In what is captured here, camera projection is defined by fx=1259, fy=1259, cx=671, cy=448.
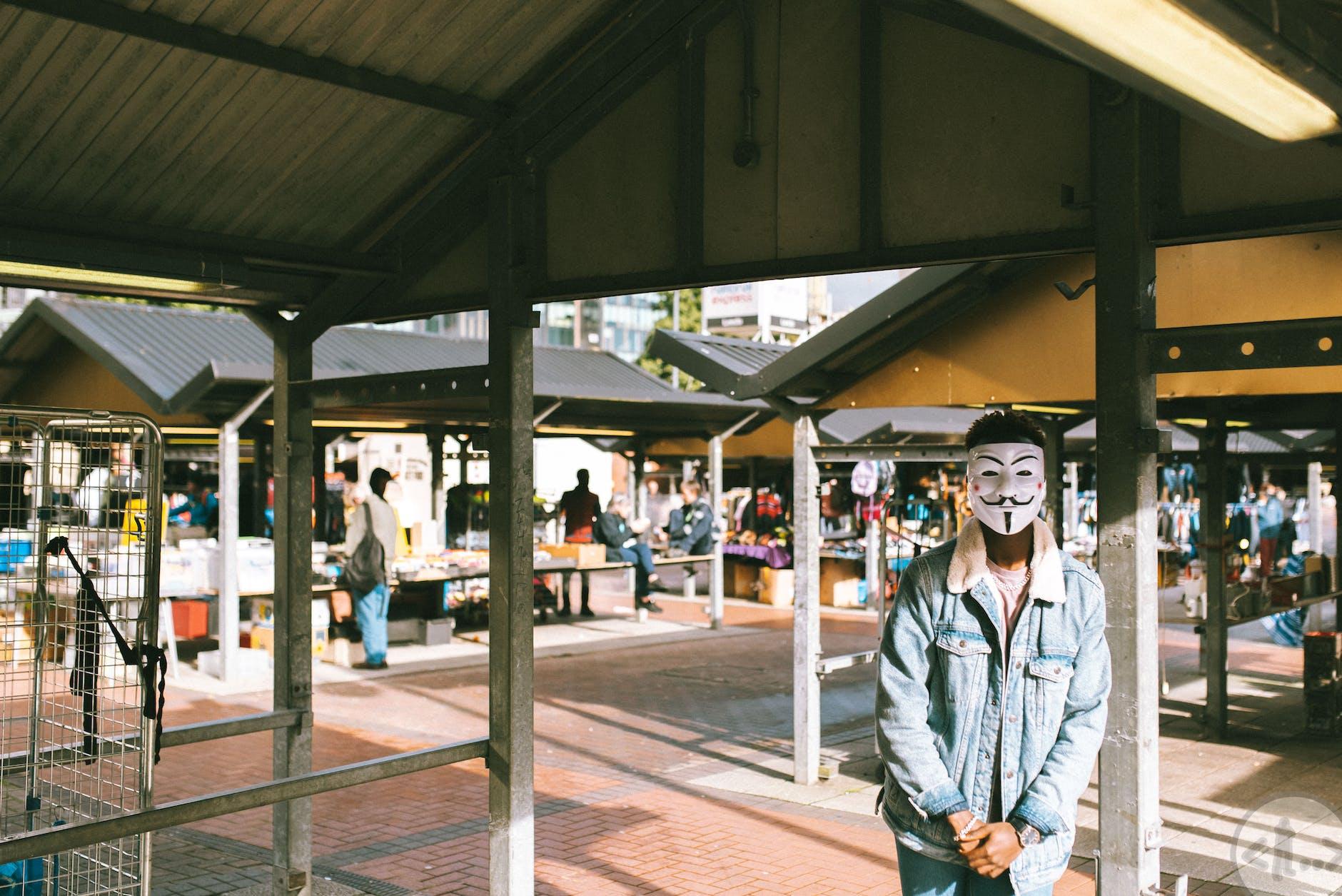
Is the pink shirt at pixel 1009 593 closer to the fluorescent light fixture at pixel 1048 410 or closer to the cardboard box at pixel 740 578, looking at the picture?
the fluorescent light fixture at pixel 1048 410

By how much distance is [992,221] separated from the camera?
4.36 metres

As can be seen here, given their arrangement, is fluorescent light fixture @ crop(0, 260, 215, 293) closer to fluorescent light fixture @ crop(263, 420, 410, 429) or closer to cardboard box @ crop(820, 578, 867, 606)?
fluorescent light fixture @ crop(263, 420, 410, 429)

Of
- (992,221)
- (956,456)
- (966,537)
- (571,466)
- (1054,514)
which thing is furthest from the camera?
(571,466)

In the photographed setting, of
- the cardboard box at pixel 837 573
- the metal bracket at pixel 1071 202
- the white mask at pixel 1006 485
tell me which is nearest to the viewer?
the white mask at pixel 1006 485

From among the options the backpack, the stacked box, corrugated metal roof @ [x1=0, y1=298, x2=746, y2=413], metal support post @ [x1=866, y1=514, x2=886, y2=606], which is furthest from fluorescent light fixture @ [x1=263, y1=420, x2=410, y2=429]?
the stacked box

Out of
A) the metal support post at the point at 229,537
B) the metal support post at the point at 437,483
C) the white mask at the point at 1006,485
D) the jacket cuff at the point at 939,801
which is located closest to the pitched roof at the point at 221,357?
the metal support post at the point at 229,537

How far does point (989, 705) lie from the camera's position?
3.26 m

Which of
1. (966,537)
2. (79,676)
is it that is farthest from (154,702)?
(966,537)

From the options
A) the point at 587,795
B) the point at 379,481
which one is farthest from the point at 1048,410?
the point at 379,481

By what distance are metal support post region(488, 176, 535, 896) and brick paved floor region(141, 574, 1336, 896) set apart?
143cm

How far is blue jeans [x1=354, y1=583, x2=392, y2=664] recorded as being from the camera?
14.1 m

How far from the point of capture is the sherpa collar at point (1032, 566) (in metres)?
3.29

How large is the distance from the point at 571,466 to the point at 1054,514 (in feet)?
143

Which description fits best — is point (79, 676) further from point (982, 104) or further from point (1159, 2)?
point (1159, 2)
